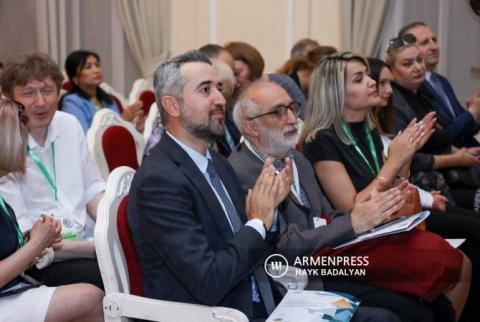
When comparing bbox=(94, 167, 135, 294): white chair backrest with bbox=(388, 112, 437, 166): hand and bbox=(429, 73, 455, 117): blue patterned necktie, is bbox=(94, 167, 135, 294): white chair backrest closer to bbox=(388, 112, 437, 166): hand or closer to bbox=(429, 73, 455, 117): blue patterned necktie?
bbox=(388, 112, 437, 166): hand

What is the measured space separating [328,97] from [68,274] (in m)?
1.35

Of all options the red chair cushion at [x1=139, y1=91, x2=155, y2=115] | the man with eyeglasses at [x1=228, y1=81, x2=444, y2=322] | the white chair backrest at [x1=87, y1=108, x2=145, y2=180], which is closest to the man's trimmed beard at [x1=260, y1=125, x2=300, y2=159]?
the man with eyeglasses at [x1=228, y1=81, x2=444, y2=322]

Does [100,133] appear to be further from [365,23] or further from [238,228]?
[365,23]

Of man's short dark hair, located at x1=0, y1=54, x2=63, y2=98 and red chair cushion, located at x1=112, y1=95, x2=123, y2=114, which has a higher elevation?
man's short dark hair, located at x1=0, y1=54, x2=63, y2=98

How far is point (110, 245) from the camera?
7.20 feet

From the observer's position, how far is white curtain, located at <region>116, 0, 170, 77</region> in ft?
24.9

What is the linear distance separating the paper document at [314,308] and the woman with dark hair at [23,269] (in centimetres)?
70

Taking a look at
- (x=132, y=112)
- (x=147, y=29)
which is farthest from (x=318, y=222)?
(x=147, y=29)

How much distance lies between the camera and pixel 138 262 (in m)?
2.25

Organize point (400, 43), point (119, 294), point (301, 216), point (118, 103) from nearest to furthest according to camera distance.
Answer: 1. point (119, 294)
2. point (301, 216)
3. point (400, 43)
4. point (118, 103)

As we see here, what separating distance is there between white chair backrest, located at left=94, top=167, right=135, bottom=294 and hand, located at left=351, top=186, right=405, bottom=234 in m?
0.78

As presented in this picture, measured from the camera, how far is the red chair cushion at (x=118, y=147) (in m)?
3.55

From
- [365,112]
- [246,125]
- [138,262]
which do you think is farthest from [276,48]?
[138,262]

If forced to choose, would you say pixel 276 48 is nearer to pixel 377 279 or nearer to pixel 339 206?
pixel 339 206
